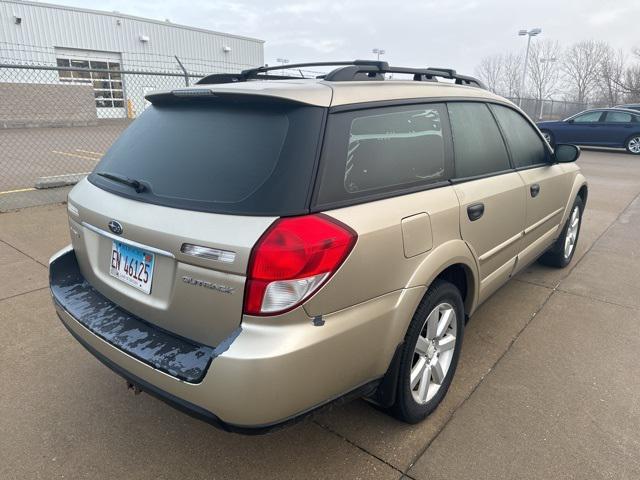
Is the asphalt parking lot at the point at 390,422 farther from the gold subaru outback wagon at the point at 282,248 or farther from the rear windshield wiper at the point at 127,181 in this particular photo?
the rear windshield wiper at the point at 127,181

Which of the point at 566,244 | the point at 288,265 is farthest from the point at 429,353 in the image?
the point at 566,244

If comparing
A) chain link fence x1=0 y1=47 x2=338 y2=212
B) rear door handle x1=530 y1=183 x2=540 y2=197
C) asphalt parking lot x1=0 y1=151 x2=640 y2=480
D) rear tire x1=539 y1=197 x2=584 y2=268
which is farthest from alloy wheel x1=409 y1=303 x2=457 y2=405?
chain link fence x1=0 y1=47 x2=338 y2=212

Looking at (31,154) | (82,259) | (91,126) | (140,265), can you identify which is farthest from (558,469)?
(91,126)

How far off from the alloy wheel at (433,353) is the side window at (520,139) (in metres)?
1.44

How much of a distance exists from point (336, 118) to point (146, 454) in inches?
71.0

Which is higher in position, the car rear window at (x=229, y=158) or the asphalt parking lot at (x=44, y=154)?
the car rear window at (x=229, y=158)

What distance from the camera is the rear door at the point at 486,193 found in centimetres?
264

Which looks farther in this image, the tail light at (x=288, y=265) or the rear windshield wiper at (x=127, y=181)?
the rear windshield wiper at (x=127, y=181)

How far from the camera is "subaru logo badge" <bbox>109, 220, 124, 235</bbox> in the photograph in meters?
2.09

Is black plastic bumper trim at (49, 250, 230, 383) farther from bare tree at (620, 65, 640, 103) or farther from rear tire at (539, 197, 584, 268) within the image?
bare tree at (620, 65, 640, 103)

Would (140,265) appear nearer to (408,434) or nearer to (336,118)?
(336,118)

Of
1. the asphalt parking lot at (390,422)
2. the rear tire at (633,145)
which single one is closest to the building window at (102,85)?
the rear tire at (633,145)

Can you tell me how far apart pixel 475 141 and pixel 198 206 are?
181 cm

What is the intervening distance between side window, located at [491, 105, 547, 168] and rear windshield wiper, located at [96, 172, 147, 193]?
2.37m
